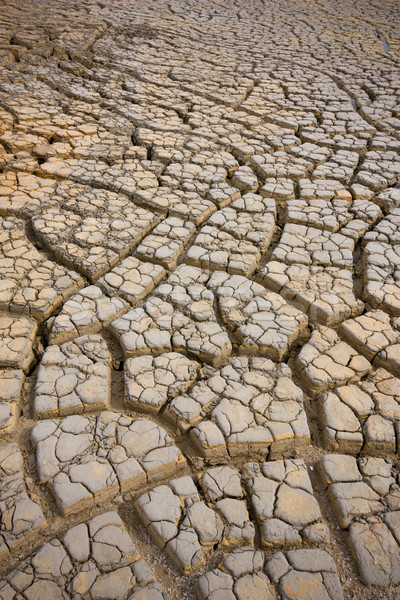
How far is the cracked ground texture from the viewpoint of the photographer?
1.34 metres

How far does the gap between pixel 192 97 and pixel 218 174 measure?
6.12 feet

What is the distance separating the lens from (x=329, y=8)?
8.48 m

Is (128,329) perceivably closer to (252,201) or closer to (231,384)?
(231,384)

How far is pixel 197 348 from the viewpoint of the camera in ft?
6.53

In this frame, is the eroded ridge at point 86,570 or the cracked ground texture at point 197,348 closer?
the eroded ridge at point 86,570

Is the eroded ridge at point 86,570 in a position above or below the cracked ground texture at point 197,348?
below

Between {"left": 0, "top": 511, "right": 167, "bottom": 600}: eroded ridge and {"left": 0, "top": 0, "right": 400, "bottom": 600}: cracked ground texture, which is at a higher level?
{"left": 0, "top": 0, "right": 400, "bottom": 600}: cracked ground texture

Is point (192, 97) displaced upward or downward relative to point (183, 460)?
upward

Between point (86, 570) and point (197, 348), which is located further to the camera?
point (197, 348)

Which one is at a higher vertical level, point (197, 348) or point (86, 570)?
point (197, 348)

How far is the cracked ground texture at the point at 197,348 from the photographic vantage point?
1344 mm

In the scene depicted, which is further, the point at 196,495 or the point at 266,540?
the point at 196,495

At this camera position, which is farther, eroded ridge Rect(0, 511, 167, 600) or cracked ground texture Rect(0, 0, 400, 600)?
cracked ground texture Rect(0, 0, 400, 600)

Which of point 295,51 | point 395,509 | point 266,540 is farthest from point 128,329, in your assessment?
point 295,51
